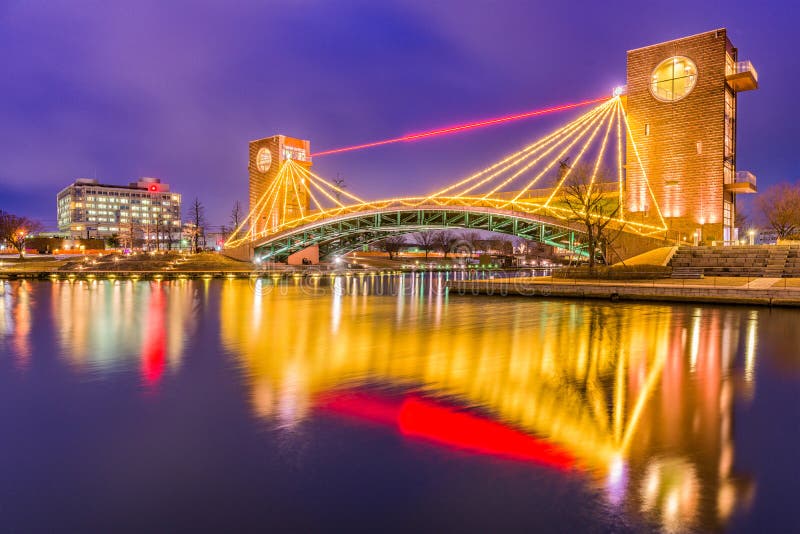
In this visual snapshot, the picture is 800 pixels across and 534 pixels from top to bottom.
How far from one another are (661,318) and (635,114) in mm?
23869

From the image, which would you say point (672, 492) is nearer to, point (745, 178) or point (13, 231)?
point (745, 178)

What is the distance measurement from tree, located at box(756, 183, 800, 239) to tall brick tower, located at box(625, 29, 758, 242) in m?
19.2

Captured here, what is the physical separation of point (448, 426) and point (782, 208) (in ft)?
186

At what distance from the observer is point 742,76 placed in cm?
3422

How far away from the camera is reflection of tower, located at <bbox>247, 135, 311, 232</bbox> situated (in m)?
60.7

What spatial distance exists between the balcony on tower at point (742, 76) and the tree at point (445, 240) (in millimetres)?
71637

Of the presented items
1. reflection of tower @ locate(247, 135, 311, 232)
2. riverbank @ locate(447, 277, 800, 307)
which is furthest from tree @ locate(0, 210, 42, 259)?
riverbank @ locate(447, 277, 800, 307)

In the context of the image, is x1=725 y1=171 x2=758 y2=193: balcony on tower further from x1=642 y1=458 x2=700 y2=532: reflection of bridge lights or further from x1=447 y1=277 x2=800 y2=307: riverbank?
x1=642 y1=458 x2=700 y2=532: reflection of bridge lights

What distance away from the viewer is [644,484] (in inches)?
201

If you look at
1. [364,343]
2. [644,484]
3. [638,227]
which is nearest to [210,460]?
[644,484]

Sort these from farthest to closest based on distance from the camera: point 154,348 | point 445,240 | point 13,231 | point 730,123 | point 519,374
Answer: point 445,240 → point 13,231 → point 730,123 → point 154,348 → point 519,374

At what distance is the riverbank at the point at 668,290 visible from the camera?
66.0ft

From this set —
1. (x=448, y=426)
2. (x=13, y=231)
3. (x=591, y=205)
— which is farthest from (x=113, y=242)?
(x=448, y=426)

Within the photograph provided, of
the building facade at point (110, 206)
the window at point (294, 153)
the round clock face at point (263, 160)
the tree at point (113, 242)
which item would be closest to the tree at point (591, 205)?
the window at point (294, 153)
